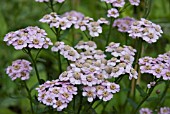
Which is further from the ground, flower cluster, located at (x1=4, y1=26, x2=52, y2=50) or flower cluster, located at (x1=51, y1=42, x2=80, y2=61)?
flower cluster, located at (x1=4, y1=26, x2=52, y2=50)

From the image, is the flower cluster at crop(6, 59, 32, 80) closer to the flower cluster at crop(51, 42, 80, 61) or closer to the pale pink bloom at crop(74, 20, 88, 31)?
the flower cluster at crop(51, 42, 80, 61)

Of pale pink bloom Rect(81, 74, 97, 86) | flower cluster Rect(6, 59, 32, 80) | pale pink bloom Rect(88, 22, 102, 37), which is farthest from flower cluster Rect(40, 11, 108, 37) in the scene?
pale pink bloom Rect(81, 74, 97, 86)

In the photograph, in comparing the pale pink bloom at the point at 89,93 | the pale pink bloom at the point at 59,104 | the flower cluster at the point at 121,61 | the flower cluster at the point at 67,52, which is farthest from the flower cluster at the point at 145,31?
the pale pink bloom at the point at 59,104

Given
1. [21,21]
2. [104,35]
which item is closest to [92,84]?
[104,35]

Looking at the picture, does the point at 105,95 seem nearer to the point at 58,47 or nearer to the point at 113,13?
the point at 58,47

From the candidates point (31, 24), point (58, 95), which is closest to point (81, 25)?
point (58, 95)

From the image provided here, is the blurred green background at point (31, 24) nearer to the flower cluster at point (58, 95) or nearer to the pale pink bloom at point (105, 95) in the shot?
the flower cluster at point (58, 95)
